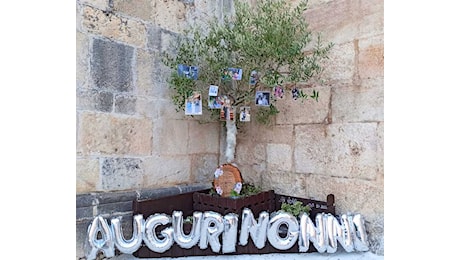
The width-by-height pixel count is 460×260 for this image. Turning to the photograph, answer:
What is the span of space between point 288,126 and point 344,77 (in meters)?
0.38

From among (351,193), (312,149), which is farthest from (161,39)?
(351,193)

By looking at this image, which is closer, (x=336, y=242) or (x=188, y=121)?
(x=336, y=242)

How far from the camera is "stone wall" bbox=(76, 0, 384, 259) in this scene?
56.9 inches

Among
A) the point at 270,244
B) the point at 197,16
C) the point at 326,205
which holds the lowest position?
the point at 270,244

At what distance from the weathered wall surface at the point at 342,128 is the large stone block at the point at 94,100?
0.85 m

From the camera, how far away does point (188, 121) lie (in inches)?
72.6

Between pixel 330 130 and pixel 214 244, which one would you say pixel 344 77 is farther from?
pixel 214 244

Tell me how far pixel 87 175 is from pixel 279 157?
37.8 inches

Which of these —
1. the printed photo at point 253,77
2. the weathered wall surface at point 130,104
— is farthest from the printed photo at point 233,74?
the weathered wall surface at point 130,104

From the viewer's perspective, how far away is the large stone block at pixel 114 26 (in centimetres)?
144

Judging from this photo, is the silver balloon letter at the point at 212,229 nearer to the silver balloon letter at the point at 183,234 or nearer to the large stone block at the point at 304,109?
the silver balloon letter at the point at 183,234

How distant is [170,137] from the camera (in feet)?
5.75

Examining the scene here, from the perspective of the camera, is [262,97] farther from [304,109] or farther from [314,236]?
[314,236]
